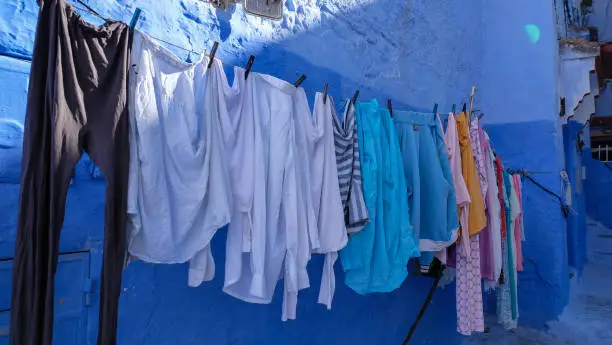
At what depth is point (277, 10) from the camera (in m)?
A: 2.74

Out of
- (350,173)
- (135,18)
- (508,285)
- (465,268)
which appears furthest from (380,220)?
(508,285)

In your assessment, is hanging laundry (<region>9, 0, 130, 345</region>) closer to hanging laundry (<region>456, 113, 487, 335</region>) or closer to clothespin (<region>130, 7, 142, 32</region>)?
clothespin (<region>130, 7, 142, 32</region>)

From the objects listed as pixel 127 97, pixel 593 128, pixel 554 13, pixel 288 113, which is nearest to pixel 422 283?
pixel 288 113

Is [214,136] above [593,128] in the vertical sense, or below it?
below

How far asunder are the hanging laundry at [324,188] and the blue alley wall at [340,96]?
0.55 m

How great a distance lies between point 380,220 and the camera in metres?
2.47

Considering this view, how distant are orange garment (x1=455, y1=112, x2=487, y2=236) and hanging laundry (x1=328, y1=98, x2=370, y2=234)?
1.02 metres

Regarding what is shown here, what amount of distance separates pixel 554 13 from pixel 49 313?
6.37m

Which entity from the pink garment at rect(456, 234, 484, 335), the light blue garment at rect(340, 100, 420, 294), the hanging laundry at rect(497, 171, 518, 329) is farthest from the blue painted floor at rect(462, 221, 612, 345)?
the light blue garment at rect(340, 100, 420, 294)

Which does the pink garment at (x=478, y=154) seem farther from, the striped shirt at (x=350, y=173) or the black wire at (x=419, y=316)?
the striped shirt at (x=350, y=173)

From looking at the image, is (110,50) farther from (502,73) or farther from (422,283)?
(502,73)

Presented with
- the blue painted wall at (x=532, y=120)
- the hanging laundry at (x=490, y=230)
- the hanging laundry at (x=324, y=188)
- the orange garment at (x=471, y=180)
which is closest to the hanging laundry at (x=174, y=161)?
the hanging laundry at (x=324, y=188)

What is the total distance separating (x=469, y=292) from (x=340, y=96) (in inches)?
67.3

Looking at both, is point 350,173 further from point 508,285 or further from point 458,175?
point 508,285
